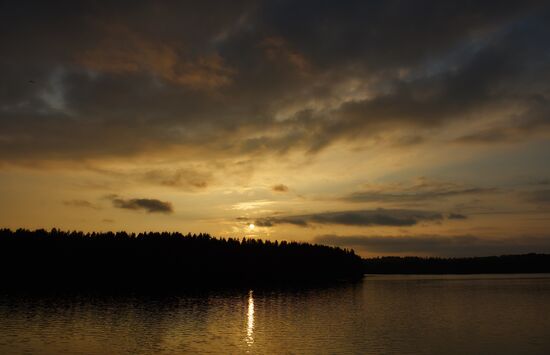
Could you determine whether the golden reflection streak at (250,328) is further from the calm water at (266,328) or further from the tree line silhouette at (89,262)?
the tree line silhouette at (89,262)

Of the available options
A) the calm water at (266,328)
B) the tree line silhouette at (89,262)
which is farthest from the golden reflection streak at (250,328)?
the tree line silhouette at (89,262)

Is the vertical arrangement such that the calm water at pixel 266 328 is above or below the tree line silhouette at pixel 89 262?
below

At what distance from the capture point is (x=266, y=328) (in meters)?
63.2

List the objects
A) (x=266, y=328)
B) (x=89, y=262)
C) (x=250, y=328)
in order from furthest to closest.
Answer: (x=89, y=262)
(x=266, y=328)
(x=250, y=328)

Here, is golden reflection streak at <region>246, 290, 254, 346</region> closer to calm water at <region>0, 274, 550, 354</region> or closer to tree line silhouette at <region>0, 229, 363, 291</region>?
calm water at <region>0, 274, 550, 354</region>

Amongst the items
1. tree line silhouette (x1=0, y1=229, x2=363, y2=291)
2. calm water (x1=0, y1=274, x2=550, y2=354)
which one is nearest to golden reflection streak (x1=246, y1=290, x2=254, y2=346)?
calm water (x1=0, y1=274, x2=550, y2=354)

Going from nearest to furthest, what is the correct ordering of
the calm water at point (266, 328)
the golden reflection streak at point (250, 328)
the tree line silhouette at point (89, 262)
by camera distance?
the calm water at point (266, 328) < the golden reflection streak at point (250, 328) < the tree line silhouette at point (89, 262)

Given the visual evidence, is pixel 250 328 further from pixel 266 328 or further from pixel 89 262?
pixel 89 262

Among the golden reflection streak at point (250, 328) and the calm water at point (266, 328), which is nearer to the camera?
the calm water at point (266, 328)

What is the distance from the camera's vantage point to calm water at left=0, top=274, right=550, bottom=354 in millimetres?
47938

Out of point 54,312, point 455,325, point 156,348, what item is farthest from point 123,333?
point 455,325

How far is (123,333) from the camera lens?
5662 cm

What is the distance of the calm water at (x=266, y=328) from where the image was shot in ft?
157

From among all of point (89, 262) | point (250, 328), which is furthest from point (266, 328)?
point (89, 262)
